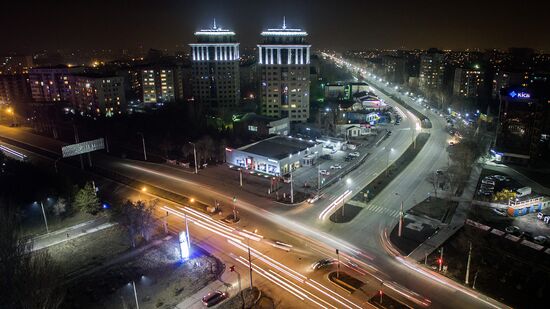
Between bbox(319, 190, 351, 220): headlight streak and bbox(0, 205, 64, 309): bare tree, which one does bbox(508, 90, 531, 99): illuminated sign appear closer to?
bbox(319, 190, 351, 220): headlight streak

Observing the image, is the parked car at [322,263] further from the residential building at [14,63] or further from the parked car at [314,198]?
the residential building at [14,63]

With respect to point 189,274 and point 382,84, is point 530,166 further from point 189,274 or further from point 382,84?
point 382,84

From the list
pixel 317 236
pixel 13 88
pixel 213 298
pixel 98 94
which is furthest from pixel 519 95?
pixel 13 88

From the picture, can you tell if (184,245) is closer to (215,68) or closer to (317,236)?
(317,236)

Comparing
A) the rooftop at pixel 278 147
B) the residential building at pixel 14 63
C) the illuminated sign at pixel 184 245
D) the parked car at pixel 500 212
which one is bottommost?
the parked car at pixel 500 212

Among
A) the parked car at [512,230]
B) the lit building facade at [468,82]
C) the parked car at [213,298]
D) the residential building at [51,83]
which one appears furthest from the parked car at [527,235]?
the residential building at [51,83]

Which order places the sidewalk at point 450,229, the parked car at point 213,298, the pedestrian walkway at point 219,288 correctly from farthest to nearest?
the sidewalk at point 450,229, the pedestrian walkway at point 219,288, the parked car at point 213,298
